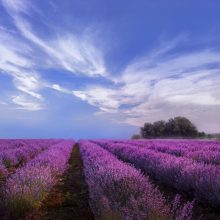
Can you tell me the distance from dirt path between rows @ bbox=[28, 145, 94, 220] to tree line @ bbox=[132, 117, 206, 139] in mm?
43163

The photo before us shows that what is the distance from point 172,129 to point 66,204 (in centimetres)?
4726

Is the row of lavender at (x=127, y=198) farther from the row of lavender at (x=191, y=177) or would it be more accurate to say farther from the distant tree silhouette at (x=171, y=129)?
the distant tree silhouette at (x=171, y=129)

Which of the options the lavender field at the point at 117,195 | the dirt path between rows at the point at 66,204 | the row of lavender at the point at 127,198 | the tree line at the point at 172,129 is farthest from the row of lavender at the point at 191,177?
the tree line at the point at 172,129

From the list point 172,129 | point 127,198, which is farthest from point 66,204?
point 172,129

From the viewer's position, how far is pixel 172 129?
52938 mm

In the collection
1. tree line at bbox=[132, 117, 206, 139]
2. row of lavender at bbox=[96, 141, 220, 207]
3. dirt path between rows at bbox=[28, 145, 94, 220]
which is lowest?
dirt path between rows at bbox=[28, 145, 94, 220]

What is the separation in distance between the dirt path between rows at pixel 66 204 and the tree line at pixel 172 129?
142 feet

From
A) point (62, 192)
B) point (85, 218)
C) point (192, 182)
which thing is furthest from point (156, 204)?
point (62, 192)

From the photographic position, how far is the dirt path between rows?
571cm

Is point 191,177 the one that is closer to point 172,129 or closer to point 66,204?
point 66,204

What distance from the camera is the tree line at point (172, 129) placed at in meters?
51.3

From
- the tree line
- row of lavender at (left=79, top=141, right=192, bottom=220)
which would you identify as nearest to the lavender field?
row of lavender at (left=79, top=141, right=192, bottom=220)

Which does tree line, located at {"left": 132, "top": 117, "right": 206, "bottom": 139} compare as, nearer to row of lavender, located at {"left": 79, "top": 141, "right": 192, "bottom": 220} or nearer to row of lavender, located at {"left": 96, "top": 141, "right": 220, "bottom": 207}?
row of lavender, located at {"left": 96, "top": 141, "right": 220, "bottom": 207}

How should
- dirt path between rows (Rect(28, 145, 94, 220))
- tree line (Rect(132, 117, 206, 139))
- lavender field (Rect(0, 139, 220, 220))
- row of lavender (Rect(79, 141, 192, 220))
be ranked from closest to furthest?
row of lavender (Rect(79, 141, 192, 220)) < lavender field (Rect(0, 139, 220, 220)) < dirt path between rows (Rect(28, 145, 94, 220)) < tree line (Rect(132, 117, 206, 139))
